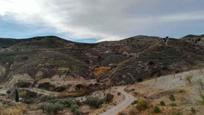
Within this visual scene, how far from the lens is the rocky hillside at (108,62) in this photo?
137m

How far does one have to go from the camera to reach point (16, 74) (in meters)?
149

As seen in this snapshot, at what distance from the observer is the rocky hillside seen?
449ft

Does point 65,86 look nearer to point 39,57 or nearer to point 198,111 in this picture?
point 39,57

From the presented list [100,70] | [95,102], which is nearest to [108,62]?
[100,70]

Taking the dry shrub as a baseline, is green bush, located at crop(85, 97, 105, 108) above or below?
above

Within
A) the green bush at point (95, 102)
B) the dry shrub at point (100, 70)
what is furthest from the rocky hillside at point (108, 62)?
the green bush at point (95, 102)

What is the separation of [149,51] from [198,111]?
12392 centimetres

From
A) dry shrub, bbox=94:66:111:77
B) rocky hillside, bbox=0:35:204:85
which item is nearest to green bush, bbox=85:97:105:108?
rocky hillside, bbox=0:35:204:85

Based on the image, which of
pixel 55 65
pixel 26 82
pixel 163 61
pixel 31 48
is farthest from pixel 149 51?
pixel 31 48

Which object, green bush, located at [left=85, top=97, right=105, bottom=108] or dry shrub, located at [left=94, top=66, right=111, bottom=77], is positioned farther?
dry shrub, located at [left=94, top=66, right=111, bottom=77]

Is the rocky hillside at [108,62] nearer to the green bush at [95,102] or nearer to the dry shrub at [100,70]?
the dry shrub at [100,70]

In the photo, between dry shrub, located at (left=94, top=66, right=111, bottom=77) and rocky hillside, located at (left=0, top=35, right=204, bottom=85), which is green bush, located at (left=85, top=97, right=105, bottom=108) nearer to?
rocky hillside, located at (left=0, top=35, right=204, bottom=85)

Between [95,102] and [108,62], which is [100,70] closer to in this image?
[108,62]

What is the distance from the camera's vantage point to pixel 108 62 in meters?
173
